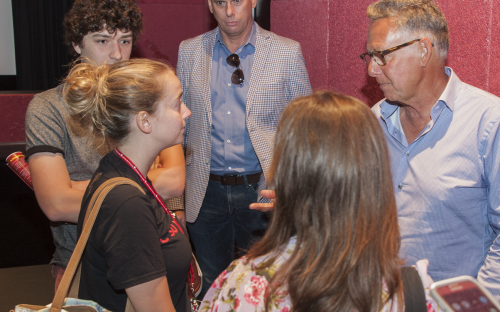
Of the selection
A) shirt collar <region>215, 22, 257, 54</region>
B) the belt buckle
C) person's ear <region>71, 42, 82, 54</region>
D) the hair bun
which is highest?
Result: shirt collar <region>215, 22, 257, 54</region>

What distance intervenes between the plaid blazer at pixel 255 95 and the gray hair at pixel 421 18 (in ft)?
2.68

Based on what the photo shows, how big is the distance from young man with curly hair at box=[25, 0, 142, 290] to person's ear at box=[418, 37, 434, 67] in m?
1.17

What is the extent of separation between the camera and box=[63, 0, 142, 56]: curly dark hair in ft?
5.81

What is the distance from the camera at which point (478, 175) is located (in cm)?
134

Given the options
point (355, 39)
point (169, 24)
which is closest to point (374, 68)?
point (355, 39)

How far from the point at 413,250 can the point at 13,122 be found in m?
4.65

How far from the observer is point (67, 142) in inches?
61.7

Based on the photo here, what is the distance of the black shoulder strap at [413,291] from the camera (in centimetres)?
84

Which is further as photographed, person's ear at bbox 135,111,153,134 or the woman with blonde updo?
person's ear at bbox 135,111,153,134

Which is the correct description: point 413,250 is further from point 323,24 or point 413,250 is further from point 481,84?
point 323,24

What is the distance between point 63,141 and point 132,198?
0.62 m

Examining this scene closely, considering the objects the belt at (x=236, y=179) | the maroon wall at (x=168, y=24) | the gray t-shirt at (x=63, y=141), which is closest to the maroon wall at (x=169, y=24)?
the maroon wall at (x=168, y=24)

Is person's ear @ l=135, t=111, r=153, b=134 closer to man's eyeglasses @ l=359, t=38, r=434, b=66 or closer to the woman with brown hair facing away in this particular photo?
the woman with brown hair facing away

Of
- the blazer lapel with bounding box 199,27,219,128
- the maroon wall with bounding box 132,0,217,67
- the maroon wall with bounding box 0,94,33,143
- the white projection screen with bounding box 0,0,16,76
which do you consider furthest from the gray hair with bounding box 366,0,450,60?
the white projection screen with bounding box 0,0,16,76
